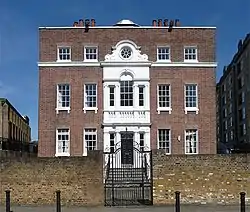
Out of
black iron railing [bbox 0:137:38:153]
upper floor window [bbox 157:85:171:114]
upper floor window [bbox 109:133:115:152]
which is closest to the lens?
upper floor window [bbox 109:133:115:152]

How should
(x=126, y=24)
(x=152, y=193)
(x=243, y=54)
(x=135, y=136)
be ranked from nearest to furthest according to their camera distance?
1. (x=152, y=193)
2. (x=135, y=136)
3. (x=126, y=24)
4. (x=243, y=54)

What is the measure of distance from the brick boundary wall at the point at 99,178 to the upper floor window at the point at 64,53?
1786 centimetres

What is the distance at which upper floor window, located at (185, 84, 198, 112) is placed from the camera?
121ft

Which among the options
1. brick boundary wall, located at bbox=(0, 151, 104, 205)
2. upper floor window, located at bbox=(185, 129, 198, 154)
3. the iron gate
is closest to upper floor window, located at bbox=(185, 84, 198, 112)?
upper floor window, located at bbox=(185, 129, 198, 154)

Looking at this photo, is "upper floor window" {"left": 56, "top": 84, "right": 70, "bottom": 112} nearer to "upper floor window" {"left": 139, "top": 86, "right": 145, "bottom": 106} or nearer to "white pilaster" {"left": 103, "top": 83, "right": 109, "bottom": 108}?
"white pilaster" {"left": 103, "top": 83, "right": 109, "bottom": 108}

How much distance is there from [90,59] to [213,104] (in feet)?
33.6

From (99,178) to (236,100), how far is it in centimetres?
6650

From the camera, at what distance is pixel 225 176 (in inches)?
810

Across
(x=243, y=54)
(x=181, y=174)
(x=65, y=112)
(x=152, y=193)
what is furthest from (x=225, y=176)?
(x=243, y=54)

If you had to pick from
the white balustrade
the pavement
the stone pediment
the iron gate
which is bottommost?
the pavement

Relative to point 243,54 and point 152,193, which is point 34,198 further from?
point 243,54

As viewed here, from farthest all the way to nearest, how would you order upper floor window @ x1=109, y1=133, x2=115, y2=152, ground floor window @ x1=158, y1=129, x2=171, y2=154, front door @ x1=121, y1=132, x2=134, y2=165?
ground floor window @ x1=158, y1=129, x2=171, y2=154 → upper floor window @ x1=109, y1=133, x2=115, y2=152 → front door @ x1=121, y1=132, x2=134, y2=165

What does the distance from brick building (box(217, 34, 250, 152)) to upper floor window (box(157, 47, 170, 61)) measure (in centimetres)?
2860

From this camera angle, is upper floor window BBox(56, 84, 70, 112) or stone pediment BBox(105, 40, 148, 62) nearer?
upper floor window BBox(56, 84, 70, 112)
